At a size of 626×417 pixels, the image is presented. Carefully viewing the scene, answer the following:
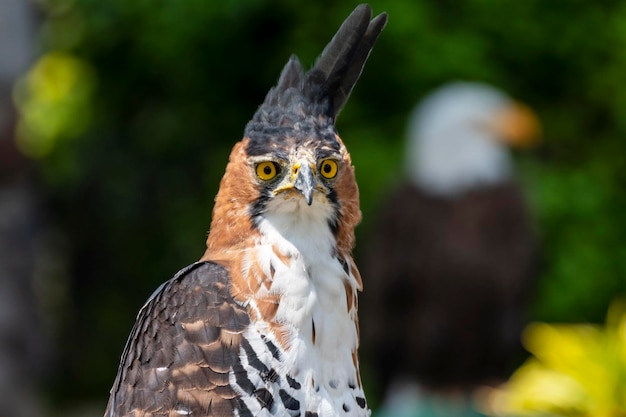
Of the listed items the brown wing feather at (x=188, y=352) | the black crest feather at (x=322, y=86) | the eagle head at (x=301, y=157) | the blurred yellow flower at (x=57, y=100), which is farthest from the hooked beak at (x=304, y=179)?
the blurred yellow flower at (x=57, y=100)

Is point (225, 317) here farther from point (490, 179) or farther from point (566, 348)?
point (490, 179)

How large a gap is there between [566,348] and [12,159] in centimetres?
404

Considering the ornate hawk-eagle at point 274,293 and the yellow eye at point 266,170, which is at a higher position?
the yellow eye at point 266,170

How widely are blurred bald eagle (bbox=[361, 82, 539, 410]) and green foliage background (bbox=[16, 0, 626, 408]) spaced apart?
0.43 meters

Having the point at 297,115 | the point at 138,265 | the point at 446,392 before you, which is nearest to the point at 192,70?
the point at 138,265

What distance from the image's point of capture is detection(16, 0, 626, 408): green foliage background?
7375mm

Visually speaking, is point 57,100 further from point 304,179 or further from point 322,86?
point 304,179

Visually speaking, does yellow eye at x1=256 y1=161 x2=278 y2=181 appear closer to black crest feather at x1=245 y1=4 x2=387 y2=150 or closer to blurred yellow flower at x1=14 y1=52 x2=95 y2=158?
black crest feather at x1=245 y1=4 x2=387 y2=150

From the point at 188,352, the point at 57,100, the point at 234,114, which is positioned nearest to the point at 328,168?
the point at 188,352

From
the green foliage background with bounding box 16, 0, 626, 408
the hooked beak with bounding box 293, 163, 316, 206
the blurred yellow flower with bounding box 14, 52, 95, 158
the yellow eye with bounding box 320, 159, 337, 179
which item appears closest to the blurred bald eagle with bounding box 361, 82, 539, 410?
the green foliage background with bounding box 16, 0, 626, 408

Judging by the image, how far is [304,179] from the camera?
243 cm

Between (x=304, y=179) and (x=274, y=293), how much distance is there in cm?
27

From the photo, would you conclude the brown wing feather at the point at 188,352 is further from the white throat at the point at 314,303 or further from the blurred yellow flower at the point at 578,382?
the blurred yellow flower at the point at 578,382

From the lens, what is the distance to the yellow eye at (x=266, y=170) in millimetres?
2525
